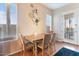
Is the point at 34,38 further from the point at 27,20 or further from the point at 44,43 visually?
the point at 27,20

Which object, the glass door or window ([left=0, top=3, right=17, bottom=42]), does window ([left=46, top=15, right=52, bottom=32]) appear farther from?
window ([left=0, top=3, right=17, bottom=42])

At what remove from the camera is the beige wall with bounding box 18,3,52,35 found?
162 cm

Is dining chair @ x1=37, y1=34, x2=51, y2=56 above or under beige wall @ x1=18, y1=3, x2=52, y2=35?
under

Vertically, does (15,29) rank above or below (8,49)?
above

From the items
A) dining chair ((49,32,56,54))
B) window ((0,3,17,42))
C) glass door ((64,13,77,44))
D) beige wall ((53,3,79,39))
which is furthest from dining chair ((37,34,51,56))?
window ((0,3,17,42))

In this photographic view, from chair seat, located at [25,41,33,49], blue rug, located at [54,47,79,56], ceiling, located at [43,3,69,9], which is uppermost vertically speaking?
ceiling, located at [43,3,69,9]

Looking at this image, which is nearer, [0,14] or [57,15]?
[0,14]

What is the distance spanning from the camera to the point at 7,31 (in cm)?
159

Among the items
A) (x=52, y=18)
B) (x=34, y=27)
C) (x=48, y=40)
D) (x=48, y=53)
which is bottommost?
(x=48, y=53)

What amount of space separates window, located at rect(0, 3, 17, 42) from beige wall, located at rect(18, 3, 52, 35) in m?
0.09

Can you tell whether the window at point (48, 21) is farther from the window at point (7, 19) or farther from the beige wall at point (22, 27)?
the window at point (7, 19)

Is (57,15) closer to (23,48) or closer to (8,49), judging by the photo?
(23,48)

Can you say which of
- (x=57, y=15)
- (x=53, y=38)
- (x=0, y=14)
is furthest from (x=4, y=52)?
(x=57, y=15)

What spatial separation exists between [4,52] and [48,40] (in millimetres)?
728
